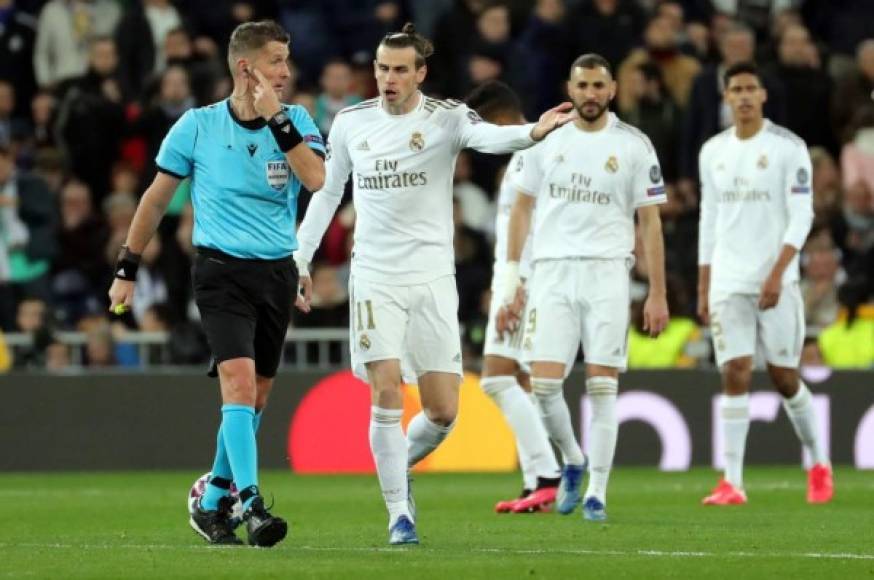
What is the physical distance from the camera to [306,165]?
979 centimetres

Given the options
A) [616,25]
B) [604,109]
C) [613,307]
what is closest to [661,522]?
[613,307]

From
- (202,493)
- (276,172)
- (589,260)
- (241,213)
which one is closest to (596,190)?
(589,260)

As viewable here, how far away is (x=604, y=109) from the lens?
12.6 meters

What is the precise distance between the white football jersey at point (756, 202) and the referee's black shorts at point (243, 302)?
4318 millimetres

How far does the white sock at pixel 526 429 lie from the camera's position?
13.1 metres

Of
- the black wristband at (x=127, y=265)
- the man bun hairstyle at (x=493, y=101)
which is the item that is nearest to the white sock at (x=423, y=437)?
the black wristband at (x=127, y=265)

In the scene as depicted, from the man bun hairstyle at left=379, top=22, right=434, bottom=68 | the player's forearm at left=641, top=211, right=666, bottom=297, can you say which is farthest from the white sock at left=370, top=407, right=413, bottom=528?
the player's forearm at left=641, top=211, right=666, bottom=297

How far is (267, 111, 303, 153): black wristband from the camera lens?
971 centimetres

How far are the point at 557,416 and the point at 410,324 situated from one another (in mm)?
2318

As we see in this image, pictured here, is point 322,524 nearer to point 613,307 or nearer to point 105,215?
point 613,307

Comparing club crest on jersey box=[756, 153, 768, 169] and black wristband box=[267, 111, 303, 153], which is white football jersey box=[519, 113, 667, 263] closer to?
club crest on jersey box=[756, 153, 768, 169]

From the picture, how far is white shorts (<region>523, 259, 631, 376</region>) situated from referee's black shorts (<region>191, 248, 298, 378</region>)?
2.57 m

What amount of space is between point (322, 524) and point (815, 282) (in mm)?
7831

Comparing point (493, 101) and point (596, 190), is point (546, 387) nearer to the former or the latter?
point (596, 190)
